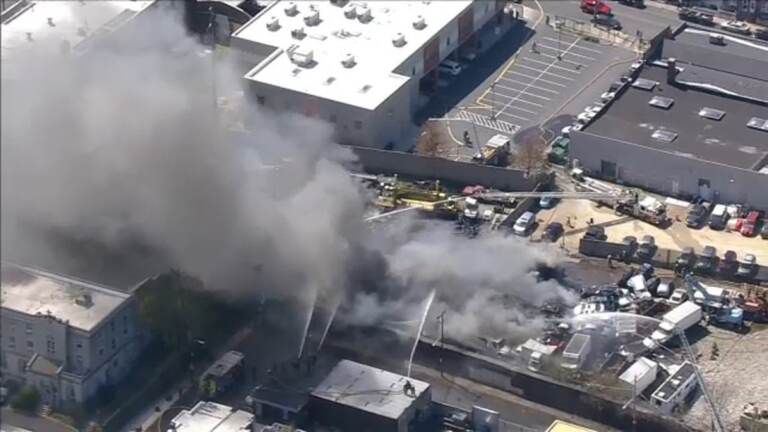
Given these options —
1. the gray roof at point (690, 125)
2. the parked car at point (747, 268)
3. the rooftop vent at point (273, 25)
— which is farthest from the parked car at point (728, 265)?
the rooftop vent at point (273, 25)

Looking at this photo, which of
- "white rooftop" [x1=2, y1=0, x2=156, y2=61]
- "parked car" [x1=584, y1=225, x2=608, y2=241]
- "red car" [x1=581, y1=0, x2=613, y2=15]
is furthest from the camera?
"red car" [x1=581, y1=0, x2=613, y2=15]

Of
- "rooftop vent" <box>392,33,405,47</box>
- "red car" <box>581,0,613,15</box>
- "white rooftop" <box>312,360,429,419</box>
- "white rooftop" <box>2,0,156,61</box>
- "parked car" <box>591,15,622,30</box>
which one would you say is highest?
"white rooftop" <box>2,0,156,61</box>

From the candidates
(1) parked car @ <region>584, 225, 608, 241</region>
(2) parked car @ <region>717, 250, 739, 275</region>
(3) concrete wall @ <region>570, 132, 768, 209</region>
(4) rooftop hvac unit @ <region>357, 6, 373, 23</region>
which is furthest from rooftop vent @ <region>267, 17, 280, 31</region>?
→ (2) parked car @ <region>717, 250, 739, 275</region>

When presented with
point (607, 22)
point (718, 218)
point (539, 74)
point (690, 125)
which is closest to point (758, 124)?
point (690, 125)

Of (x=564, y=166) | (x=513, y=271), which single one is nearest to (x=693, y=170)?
(x=564, y=166)

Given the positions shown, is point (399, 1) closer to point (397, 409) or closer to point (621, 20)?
point (621, 20)

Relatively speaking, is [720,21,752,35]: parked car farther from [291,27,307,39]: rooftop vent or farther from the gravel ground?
the gravel ground
